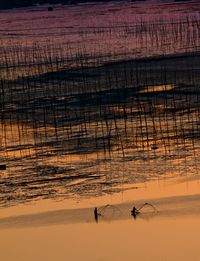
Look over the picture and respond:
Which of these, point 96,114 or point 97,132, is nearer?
point 97,132

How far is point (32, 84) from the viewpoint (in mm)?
30469

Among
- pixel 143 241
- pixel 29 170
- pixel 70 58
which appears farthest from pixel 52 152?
pixel 70 58

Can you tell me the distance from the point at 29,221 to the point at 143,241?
2.19m

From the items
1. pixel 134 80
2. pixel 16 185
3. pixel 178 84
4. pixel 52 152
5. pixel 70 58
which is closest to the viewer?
pixel 16 185

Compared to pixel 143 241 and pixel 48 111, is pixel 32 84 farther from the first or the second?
pixel 143 241

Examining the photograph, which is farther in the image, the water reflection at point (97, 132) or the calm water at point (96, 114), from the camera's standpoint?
the calm water at point (96, 114)

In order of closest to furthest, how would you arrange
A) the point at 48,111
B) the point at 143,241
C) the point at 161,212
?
the point at 143,241, the point at 161,212, the point at 48,111

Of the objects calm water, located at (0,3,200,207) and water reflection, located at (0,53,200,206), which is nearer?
water reflection, located at (0,53,200,206)

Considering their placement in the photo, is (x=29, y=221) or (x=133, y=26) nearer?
(x=29, y=221)

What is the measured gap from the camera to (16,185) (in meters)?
17.1

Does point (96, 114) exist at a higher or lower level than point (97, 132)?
lower

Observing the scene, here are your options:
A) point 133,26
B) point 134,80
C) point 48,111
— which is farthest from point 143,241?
point 133,26

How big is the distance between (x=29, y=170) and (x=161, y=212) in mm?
4181

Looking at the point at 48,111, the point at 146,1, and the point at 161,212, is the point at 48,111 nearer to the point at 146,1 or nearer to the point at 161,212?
the point at 161,212
